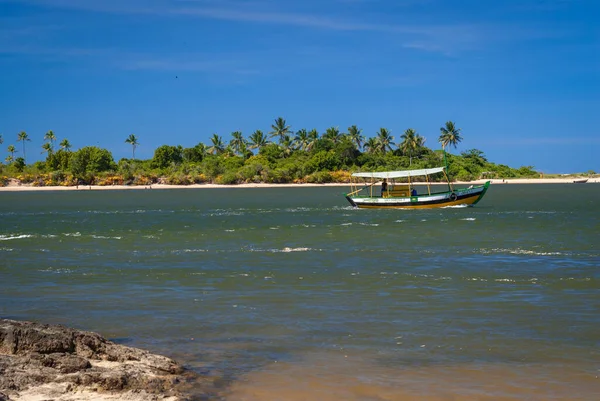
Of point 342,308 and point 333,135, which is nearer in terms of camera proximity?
point 342,308

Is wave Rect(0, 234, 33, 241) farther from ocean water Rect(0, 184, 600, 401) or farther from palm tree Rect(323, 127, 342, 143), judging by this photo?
palm tree Rect(323, 127, 342, 143)

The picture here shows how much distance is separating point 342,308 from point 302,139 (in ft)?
456

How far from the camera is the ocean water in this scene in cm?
943

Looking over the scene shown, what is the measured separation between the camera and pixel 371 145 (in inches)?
6038

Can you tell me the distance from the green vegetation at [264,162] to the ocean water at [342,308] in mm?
100270

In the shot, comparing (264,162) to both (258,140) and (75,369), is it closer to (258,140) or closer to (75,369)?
(258,140)

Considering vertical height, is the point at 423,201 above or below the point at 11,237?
above

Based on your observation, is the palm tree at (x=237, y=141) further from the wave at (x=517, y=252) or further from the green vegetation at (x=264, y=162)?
the wave at (x=517, y=252)

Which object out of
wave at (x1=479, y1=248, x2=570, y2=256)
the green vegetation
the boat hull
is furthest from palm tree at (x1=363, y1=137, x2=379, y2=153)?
wave at (x1=479, y1=248, x2=570, y2=256)

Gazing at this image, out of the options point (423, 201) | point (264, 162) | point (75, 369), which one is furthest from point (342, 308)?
point (264, 162)

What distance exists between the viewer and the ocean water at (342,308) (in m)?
9.43

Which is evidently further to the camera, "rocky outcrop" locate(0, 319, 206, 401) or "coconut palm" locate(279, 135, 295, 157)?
"coconut palm" locate(279, 135, 295, 157)

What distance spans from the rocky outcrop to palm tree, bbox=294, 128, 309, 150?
141 metres

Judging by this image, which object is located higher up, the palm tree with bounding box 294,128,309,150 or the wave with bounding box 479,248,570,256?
the palm tree with bounding box 294,128,309,150
